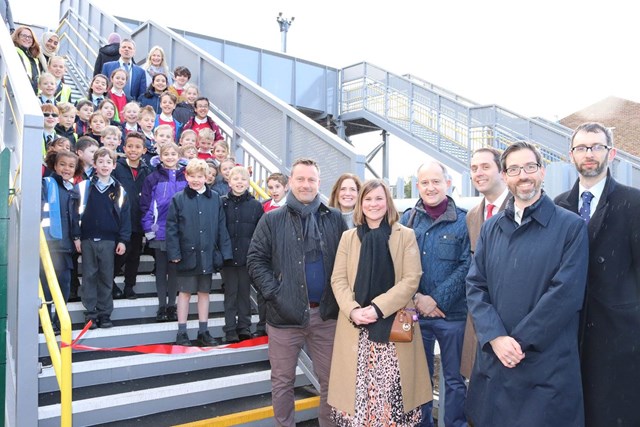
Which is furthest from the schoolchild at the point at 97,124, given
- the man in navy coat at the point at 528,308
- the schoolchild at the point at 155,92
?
the man in navy coat at the point at 528,308

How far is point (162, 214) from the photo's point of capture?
5.10 meters

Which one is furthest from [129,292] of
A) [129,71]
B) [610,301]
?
[129,71]

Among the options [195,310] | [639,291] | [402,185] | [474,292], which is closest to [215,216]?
[195,310]

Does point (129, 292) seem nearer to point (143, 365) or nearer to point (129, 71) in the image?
point (143, 365)

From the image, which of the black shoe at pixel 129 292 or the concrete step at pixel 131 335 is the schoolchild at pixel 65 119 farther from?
the concrete step at pixel 131 335

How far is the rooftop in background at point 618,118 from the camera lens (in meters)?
30.2

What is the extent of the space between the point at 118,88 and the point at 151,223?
347 cm

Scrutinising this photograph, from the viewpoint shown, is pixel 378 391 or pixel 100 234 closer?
pixel 378 391

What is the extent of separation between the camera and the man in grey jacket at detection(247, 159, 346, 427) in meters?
3.62

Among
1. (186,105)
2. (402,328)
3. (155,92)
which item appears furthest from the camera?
(155,92)

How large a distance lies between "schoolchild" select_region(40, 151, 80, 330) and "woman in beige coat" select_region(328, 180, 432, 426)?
2.35 m

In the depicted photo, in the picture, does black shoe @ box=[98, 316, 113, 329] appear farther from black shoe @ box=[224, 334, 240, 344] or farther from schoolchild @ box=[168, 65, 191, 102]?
schoolchild @ box=[168, 65, 191, 102]

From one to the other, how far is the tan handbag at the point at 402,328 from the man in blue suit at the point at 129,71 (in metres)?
6.32

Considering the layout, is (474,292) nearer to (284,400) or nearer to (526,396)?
(526,396)
